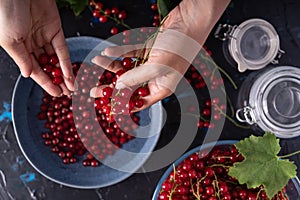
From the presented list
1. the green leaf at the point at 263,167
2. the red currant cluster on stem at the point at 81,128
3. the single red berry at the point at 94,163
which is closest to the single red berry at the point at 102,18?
the red currant cluster on stem at the point at 81,128

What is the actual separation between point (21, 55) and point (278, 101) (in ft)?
1.90

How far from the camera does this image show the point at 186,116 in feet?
4.10

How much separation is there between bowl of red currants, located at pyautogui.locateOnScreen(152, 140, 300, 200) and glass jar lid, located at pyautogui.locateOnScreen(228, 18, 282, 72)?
21 cm

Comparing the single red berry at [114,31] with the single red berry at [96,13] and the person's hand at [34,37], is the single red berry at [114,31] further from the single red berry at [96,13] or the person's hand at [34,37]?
the person's hand at [34,37]

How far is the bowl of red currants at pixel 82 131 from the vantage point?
3.95 feet

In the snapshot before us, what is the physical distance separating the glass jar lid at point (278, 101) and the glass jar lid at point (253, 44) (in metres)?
0.04

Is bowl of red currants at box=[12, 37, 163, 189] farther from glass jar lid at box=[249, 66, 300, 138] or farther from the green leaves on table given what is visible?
glass jar lid at box=[249, 66, 300, 138]

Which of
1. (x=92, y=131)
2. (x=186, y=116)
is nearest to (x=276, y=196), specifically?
(x=186, y=116)

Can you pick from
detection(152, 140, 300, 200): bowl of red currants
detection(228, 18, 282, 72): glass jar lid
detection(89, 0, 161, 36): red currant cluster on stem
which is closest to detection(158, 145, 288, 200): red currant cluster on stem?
detection(152, 140, 300, 200): bowl of red currants

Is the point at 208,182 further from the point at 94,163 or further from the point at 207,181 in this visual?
the point at 94,163

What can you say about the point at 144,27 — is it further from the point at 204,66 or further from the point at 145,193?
the point at 145,193

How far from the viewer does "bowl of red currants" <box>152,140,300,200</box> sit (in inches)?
41.8

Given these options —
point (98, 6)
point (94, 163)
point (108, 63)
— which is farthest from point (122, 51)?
point (94, 163)

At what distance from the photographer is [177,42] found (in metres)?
1.06
